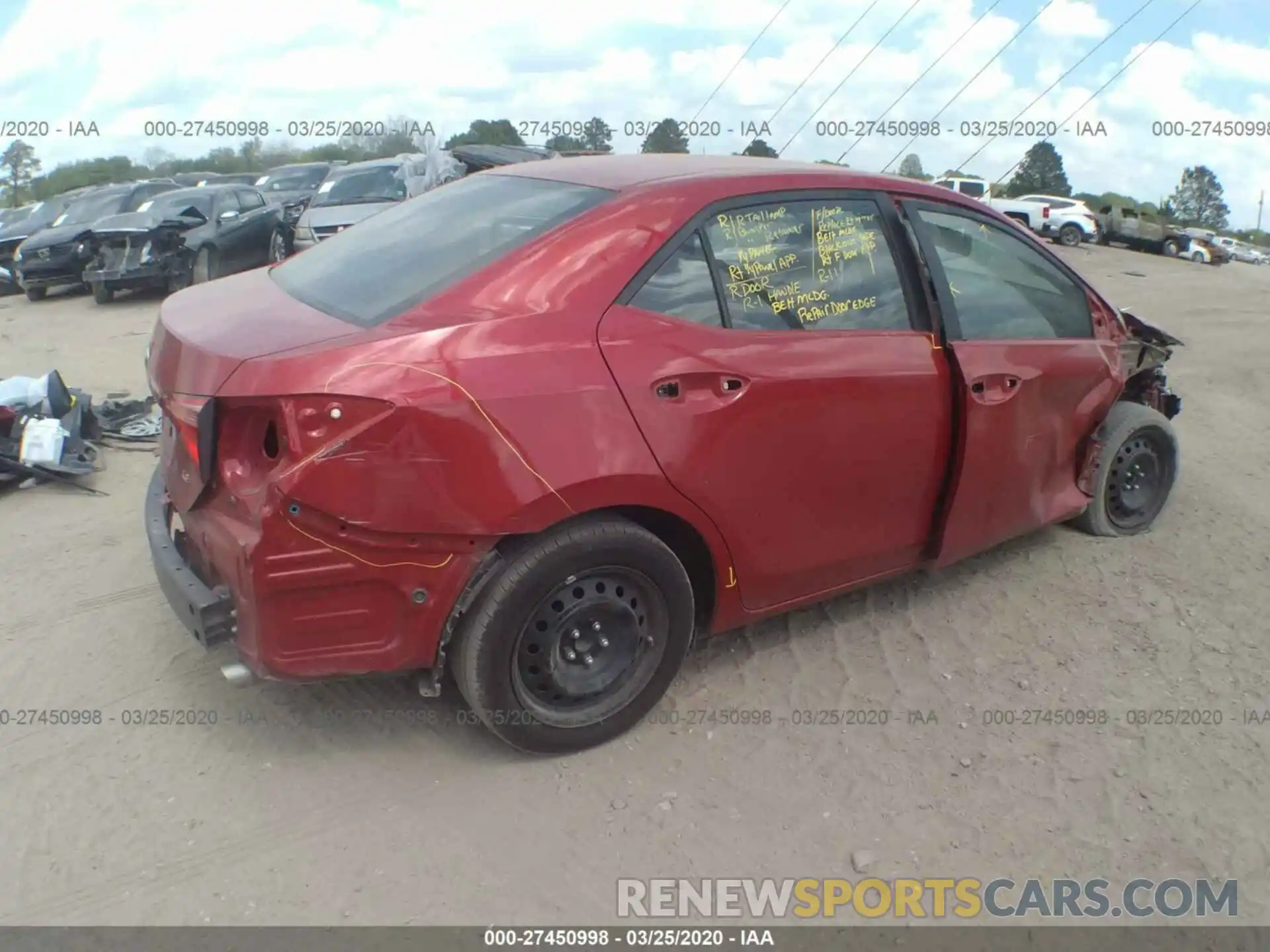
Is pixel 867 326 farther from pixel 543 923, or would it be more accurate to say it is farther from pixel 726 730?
pixel 543 923

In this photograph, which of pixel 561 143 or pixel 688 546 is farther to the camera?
pixel 561 143

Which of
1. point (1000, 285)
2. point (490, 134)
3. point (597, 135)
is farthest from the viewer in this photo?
point (490, 134)

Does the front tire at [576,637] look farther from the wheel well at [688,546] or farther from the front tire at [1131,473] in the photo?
the front tire at [1131,473]

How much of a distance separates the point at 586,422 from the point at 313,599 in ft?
2.89

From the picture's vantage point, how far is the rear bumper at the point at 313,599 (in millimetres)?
2648

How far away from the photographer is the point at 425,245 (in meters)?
3.29

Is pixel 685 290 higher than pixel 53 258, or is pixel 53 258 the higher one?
pixel 685 290

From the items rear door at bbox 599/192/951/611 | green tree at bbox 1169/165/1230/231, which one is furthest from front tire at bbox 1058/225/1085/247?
green tree at bbox 1169/165/1230/231

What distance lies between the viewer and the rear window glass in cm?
299

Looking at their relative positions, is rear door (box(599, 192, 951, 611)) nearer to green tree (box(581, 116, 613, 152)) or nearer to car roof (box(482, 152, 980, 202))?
car roof (box(482, 152, 980, 202))

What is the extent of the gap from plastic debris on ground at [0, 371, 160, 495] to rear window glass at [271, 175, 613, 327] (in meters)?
2.60

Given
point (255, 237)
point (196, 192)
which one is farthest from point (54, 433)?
point (196, 192)

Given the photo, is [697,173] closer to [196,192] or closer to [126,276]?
[126,276]

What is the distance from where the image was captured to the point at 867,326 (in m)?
3.46
